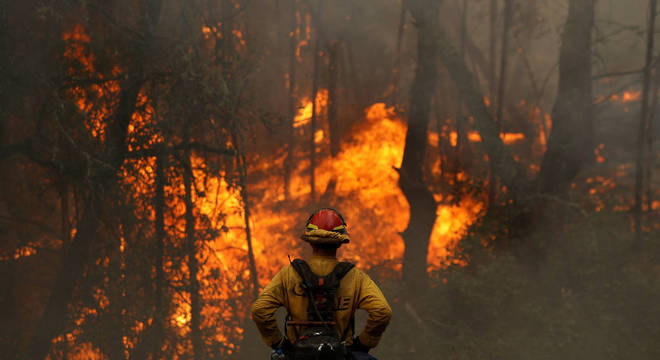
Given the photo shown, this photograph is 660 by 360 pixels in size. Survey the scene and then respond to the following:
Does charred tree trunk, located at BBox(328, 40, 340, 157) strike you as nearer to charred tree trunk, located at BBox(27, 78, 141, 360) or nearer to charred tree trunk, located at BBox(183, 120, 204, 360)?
charred tree trunk, located at BBox(183, 120, 204, 360)

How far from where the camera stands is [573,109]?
11820mm

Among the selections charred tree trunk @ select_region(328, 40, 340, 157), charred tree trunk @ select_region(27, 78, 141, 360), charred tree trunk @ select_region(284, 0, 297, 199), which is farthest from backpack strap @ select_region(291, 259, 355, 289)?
charred tree trunk @ select_region(328, 40, 340, 157)

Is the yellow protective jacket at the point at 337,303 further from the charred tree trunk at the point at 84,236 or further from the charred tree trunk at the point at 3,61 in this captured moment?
the charred tree trunk at the point at 3,61

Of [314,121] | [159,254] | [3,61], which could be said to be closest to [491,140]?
[314,121]

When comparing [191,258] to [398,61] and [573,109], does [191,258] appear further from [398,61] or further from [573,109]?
[398,61]

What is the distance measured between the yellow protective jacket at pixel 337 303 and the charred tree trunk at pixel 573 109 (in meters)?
9.24

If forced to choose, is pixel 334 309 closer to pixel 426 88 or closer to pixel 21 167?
pixel 21 167

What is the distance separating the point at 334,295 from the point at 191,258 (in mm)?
7530

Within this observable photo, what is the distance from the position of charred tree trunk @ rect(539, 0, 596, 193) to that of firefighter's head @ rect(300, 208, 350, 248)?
366 inches

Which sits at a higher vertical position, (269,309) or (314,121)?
(314,121)

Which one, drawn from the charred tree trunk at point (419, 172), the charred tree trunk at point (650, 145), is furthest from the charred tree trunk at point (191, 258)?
the charred tree trunk at point (650, 145)

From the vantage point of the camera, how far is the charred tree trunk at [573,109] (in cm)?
1172

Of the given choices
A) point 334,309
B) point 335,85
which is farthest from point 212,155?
point 334,309

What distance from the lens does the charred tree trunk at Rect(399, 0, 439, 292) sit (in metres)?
13.7
